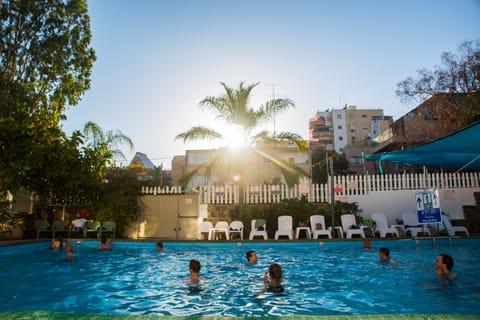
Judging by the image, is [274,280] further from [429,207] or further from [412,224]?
[412,224]

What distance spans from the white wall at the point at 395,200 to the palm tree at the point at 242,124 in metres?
3.11

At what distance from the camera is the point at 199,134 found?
13.9 meters

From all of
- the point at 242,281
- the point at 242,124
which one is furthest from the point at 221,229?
the point at 242,281

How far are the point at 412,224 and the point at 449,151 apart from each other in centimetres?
399

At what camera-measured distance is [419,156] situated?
11.2m

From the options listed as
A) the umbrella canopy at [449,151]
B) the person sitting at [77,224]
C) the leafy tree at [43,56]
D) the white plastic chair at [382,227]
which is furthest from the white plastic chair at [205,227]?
the leafy tree at [43,56]

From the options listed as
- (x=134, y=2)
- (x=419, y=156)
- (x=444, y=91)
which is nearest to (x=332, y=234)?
(x=419, y=156)

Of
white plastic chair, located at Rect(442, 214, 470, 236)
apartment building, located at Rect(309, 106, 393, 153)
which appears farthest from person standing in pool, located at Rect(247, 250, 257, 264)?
apartment building, located at Rect(309, 106, 393, 153)

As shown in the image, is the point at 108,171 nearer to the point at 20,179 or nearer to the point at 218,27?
the point at 20,179

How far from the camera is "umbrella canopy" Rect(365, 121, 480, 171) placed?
7.48 m

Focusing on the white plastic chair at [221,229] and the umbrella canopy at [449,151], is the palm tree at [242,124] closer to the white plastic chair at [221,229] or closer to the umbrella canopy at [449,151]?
the white plastic chair at [221,229]

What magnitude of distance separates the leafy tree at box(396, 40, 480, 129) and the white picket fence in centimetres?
357

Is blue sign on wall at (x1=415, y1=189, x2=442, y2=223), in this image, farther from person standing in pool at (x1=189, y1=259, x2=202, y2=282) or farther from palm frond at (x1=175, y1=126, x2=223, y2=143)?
palm frond at (x1=175, y1=126, x2=223, y2=143)

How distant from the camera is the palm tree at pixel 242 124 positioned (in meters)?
13.8
